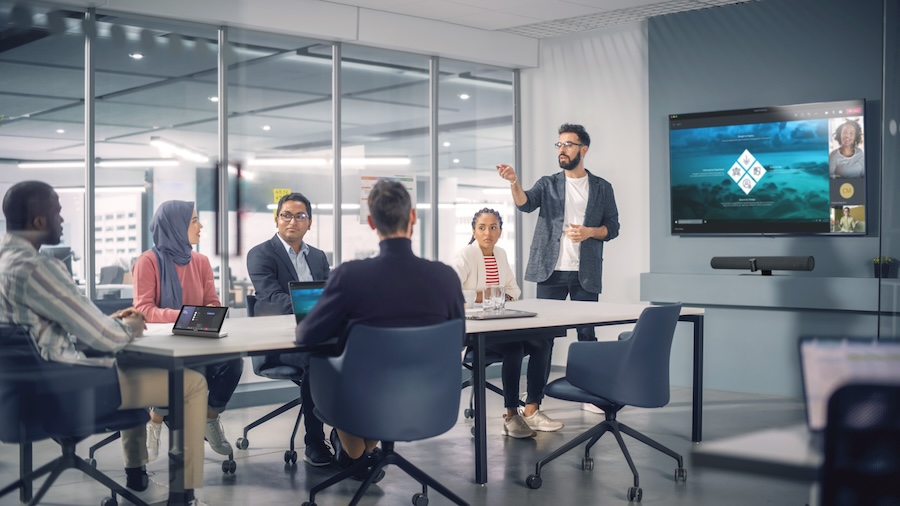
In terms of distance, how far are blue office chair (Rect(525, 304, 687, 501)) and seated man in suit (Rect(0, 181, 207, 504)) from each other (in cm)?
177

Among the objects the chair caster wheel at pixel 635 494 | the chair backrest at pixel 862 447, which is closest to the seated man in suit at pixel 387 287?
the chair caster wheel at pixel 635 494

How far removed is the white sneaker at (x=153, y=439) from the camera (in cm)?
313

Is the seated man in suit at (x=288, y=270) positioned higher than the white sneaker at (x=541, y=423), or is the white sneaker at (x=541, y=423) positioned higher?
the seated man in suit at (x=288, y=270)

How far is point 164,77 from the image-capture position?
19.2ft

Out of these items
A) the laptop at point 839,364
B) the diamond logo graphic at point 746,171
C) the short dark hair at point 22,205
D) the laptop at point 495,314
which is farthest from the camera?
the diamond logo graphic at point 746,171

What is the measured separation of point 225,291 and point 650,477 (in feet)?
10.7

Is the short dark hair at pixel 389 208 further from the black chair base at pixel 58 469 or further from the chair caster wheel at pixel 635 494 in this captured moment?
the chair caster wheel at pixel 635 494

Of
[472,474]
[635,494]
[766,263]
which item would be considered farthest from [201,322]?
[766,263]

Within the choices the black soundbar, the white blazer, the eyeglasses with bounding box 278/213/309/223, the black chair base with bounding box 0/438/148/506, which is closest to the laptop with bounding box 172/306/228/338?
the black chair base with bounding box 0/438/148/506

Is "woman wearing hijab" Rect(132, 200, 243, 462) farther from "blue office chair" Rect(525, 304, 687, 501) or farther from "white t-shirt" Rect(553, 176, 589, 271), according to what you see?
"white t-shirt" Rect(553, 176, 589, 271)

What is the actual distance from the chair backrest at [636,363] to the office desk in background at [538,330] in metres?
0.21

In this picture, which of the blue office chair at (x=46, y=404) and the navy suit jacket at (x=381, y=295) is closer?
the blue office chair at (x=46, y=404)

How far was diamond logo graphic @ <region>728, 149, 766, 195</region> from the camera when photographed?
636cm

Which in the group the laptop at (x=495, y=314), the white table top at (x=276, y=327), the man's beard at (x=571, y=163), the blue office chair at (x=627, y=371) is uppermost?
the man's beard at (x=571, y=163)
